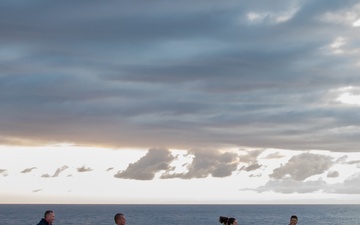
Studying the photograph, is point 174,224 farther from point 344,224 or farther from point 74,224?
point 344,224

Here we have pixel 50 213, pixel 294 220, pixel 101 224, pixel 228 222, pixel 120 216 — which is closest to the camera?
pixel 120 216

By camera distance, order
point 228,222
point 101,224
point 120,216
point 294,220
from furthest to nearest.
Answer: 1. point 101,224
2. point 294,220
3. point 228,222
4. point 120,216

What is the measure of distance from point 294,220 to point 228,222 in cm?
354

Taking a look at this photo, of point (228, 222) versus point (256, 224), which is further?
point (256, 224)

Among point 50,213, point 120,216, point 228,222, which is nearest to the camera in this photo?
point 120,216

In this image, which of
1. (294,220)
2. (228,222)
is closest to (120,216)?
(228,222)

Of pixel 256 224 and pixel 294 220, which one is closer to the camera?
pixel 294 220

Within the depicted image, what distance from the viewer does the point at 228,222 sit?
1744cm

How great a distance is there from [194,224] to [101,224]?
2837cm

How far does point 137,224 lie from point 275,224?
132 feet

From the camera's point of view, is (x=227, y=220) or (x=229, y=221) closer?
(x=229, y=221)

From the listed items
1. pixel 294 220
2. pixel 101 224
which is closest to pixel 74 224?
pixel 101 224

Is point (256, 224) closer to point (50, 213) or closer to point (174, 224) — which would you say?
point (174, 224)

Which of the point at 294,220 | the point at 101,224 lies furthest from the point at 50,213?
the point at 101,224
